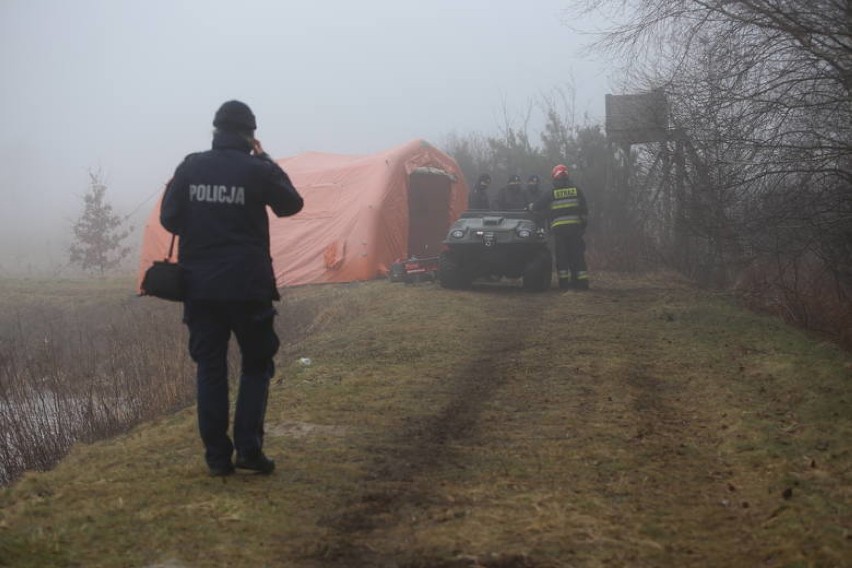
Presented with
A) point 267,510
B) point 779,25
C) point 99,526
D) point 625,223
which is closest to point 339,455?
point 267,510

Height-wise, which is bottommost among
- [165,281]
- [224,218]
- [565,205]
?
[165,281]

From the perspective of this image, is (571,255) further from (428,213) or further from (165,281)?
(165,281)

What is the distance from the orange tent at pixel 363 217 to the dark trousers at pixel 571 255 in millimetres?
5516

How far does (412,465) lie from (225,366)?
3.99 ft

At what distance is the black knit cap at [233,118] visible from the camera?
5.54m

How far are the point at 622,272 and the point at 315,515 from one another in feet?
55.8

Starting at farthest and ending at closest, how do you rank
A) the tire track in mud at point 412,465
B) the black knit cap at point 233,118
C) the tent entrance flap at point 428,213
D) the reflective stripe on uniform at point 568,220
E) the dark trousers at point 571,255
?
the tent entrance flap at point 428,213, the dark trousers at point 571,255, the reflective stripe on uniform at point 568,220, the black knit cap at point 233,118, the tire track in mud at point 412,465

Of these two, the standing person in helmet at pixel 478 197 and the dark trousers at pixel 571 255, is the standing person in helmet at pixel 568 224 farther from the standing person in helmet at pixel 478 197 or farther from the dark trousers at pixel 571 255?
the standing person in helmet at pixel 478 197

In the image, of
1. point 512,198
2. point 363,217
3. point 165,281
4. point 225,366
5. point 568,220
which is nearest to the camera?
point 165,281

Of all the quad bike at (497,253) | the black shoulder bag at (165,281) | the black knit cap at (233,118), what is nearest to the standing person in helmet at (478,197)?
the quad bike at (497,253)

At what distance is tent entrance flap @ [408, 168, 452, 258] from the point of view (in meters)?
23.8

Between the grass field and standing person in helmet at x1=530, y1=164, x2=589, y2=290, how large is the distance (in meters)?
5.83

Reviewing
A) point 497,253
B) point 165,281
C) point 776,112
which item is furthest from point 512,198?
point 165,281

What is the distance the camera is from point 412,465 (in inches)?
231
